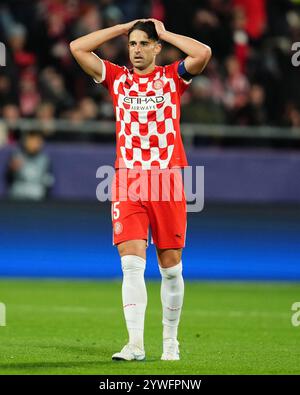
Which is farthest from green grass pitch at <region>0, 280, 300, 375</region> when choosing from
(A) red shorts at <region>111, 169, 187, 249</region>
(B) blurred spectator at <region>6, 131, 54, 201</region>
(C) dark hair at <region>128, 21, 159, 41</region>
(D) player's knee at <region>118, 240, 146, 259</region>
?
(C) dark hair at <region>128, 21, 159, 41</region>

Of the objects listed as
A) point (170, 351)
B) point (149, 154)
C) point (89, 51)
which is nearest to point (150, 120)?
point (149, 154)

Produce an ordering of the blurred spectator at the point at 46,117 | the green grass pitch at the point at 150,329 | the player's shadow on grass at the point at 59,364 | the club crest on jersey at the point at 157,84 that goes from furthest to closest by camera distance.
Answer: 1. the blurred spectator at the point at 46,117
2. the club crest on jersey at the point at 157,84
3. the green grass pitch at the point at 150,329
4. the player's shadow on grass at the point at 59,364

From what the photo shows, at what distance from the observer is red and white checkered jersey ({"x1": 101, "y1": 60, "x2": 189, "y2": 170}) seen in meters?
9.32

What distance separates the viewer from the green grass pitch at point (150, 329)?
8930mm

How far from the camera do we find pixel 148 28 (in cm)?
931

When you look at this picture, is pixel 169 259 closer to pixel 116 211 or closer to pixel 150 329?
pixel 116 211

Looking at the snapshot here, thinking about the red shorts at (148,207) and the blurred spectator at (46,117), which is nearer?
the red shorts at (148,207)

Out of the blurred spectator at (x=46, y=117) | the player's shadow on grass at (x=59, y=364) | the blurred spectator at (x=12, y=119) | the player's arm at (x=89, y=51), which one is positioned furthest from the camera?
the blurred spectator at (x=46, y=117)

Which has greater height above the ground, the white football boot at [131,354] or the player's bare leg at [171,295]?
the player's bare leg at [171,295]

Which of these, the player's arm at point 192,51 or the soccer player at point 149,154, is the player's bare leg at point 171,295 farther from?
the player's arm at point 192,51

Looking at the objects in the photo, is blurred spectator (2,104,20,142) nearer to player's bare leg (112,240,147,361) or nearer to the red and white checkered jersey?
the red and white checkered jersey

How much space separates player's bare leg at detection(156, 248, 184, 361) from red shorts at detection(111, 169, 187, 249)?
87 mm

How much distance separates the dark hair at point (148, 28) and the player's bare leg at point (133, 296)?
1592 millimetres

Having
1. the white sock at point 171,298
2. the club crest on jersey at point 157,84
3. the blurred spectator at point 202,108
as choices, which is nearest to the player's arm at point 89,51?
the club crest on jersey at point 157,84
